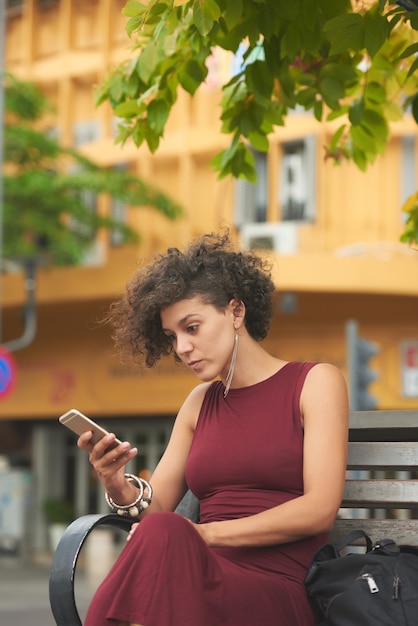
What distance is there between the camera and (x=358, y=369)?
8.91m

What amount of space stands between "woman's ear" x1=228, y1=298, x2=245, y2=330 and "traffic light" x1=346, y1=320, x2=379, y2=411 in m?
5.48

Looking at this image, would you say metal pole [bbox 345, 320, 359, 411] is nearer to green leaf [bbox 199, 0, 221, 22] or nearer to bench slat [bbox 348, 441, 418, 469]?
bench slat [bbox 348, 441, 418, 469]

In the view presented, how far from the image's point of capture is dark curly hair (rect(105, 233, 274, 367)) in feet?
10.6

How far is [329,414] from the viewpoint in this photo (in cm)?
307

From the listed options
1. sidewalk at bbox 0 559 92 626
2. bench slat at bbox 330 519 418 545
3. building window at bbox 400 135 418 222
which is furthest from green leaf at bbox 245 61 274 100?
building window at bbox 400 135 418 222

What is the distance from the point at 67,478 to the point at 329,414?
2102cm

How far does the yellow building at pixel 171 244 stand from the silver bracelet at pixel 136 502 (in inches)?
599

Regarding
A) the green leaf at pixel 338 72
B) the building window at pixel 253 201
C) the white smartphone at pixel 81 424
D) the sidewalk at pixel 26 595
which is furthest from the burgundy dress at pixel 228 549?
the building window at pixel 253 201

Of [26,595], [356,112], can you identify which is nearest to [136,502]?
[356,112]

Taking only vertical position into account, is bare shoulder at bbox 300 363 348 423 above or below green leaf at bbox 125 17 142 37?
below

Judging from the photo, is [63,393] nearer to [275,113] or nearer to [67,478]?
[67,478]

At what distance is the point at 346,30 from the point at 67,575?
174 centimetres

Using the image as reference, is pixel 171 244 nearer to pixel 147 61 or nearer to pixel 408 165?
pixel 408 165

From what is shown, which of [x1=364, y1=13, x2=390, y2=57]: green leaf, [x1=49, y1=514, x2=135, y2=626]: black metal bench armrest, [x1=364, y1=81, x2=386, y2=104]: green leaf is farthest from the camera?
[x1=364, y1=81, x2=386, y2=104]: green leaf
